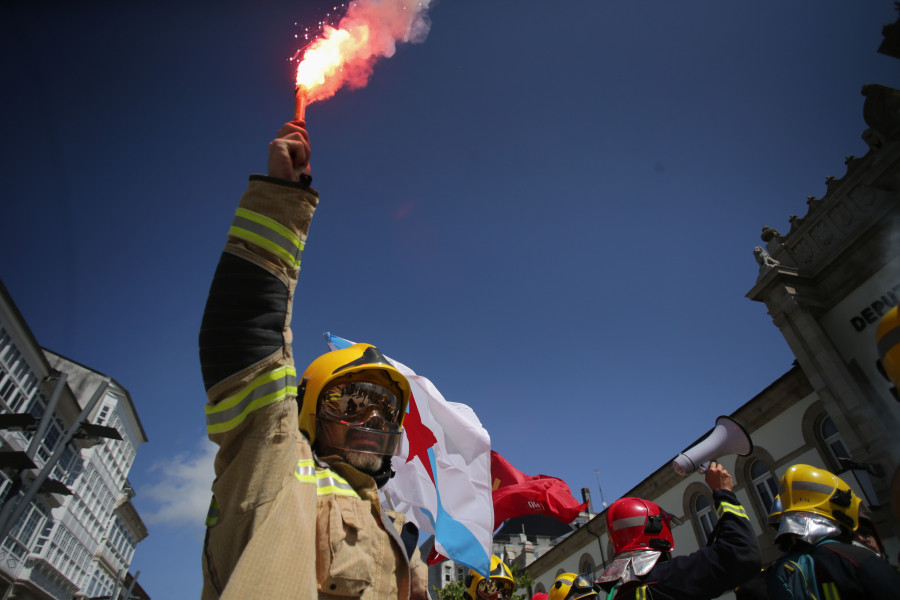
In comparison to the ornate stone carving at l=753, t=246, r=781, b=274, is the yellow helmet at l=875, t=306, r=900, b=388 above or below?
below

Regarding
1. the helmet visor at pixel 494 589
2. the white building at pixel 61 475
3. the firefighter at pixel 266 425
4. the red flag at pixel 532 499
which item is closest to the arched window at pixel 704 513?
→ the red flag at pixel 532 499

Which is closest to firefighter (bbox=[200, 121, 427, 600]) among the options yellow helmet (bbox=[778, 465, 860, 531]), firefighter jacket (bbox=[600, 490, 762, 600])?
firefighter jacket (bbox=[600, 490, 762, 600])

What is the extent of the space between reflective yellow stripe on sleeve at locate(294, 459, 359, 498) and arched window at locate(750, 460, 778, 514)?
54.1 feet

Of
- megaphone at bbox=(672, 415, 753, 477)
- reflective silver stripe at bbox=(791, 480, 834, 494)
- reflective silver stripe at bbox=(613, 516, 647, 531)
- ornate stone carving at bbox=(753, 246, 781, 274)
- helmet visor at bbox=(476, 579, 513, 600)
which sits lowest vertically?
reflective silver stripe at bbox=(791, 480, 834, 494)

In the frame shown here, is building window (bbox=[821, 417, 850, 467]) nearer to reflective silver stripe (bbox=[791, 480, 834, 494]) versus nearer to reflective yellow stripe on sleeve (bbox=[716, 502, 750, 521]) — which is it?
reflective silver stripe (bbox=[791, 480, 834, 494])

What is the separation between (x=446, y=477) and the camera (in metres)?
4.03

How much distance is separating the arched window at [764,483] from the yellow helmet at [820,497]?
12.9 m

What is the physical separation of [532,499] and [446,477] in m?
5.32

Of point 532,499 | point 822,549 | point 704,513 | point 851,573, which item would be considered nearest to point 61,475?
point 532,499

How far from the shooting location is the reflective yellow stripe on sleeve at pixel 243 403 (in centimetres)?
148

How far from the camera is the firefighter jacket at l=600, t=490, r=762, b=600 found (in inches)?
139

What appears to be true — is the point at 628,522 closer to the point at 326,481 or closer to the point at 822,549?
the point at 822,549

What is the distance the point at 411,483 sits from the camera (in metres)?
3.96

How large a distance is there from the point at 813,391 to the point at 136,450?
57102 mm
